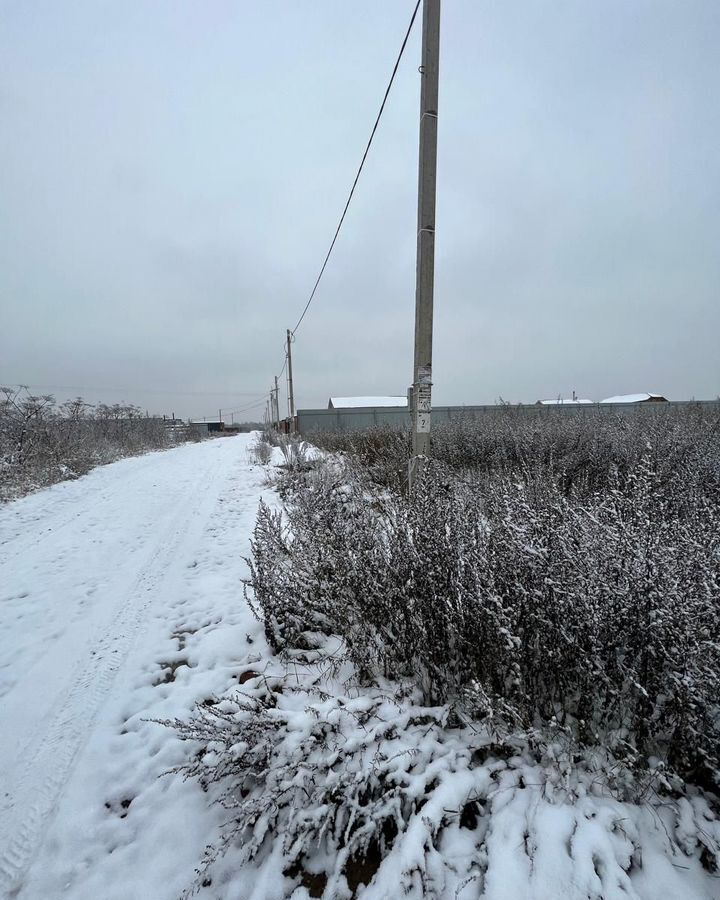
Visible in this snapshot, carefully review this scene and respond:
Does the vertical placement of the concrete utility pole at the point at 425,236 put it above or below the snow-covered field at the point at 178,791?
above

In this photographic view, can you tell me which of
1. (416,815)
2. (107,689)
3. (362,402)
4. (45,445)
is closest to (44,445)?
(45,445)

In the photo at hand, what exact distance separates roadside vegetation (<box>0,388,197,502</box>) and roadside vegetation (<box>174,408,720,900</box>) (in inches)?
342

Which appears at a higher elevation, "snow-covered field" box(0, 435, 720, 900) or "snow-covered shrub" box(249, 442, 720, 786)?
"snow-covered shrub" box(249, 442, 720, 786)

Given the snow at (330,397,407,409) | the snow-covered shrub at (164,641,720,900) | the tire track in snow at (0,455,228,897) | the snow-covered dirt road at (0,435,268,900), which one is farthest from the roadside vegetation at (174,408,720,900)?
the snow at (330,397,407,409)

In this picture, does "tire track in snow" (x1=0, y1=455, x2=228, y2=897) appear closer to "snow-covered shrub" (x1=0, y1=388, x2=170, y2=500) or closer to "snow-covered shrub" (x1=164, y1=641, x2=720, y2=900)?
"snow-covered shrub" (x1=164, y1=641, x2=720, y2=900)

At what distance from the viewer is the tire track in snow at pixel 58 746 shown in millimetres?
1479

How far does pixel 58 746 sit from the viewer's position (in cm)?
192

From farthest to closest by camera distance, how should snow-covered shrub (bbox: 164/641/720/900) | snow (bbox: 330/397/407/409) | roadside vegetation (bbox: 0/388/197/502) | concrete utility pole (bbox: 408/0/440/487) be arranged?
snow (bbox: 330/397/407/409) → roadside vegetation (bbox: 0/388/197/502) → concrete utility pole (bbox: 408/0/440/487) → snow-covered shrub (bbox: 164/641/720/900)

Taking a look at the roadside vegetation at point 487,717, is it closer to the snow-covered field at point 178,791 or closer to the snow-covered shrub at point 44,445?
the snow-covered field at point 178,791

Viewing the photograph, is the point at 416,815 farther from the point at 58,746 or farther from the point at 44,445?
the point at 44,445

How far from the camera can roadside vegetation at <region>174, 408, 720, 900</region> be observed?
1281mm

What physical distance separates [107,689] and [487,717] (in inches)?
86.6

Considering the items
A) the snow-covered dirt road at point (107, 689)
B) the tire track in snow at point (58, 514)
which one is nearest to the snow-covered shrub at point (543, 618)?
the snow-covered dirt road at point (107, 689)

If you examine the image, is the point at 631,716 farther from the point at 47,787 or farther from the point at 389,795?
the point at 47,787
